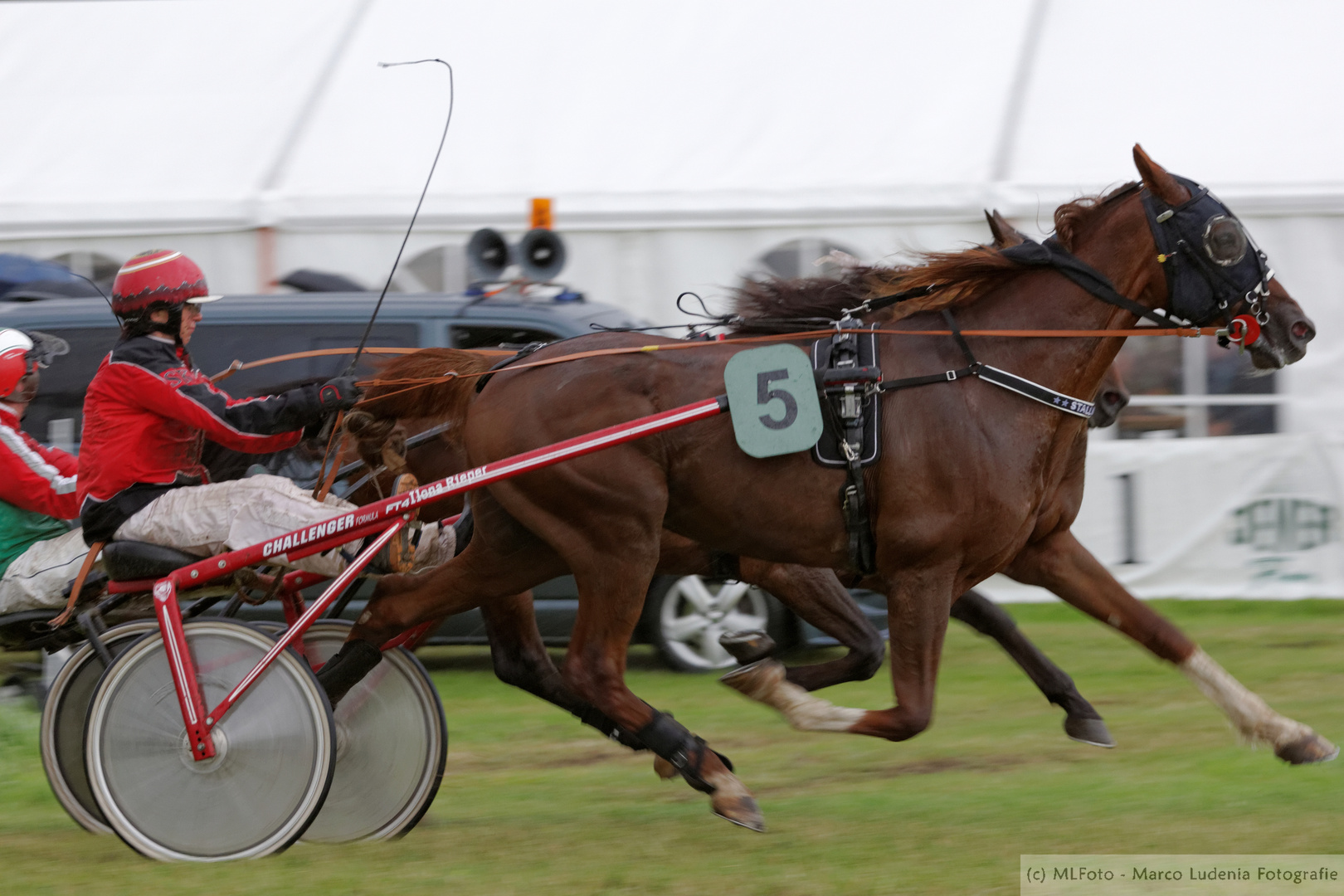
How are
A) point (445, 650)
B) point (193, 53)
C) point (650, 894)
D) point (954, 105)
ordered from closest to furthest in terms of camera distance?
point (650, 894)
point (445, 650)
point (954, 105)
point (193, 53)

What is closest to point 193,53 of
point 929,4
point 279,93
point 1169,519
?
point 279,93

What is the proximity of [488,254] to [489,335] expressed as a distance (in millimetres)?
884

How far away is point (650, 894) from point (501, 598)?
4.58ft

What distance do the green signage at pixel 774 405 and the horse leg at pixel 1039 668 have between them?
114 centimetres

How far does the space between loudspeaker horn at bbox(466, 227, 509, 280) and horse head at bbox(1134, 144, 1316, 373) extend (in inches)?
156

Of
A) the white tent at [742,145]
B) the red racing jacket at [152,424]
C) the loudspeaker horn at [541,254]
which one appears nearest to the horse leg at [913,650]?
the red racing jacket at [152,424]

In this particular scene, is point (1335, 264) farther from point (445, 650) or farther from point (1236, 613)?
point (445, 650)

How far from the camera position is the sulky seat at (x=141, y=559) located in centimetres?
Answer: 473

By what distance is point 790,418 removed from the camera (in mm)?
4625

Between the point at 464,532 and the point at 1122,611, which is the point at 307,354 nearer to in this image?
the point at 464,532

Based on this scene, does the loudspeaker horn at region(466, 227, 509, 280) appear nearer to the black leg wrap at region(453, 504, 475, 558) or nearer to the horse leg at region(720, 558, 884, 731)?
the black leg wrap at region(453, 504, 475, 558)

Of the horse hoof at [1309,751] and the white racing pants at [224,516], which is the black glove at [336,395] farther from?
the horse hoof at [1309,751]

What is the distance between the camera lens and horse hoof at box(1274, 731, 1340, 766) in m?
4.86

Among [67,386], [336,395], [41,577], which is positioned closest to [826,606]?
[336,395]
